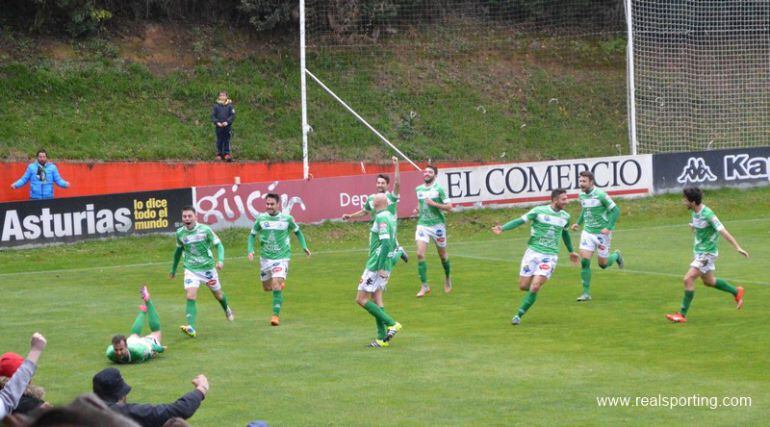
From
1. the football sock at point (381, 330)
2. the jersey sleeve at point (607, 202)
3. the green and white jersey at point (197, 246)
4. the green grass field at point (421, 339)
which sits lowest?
the green grass field at point (421, 339)

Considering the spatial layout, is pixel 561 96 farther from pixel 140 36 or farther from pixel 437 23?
pixel 140 36

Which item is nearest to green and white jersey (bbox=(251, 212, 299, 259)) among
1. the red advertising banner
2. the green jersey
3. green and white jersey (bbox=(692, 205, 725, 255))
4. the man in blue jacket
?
the green jersey

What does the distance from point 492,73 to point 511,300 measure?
23.4m

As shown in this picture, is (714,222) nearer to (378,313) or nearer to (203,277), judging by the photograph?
(378,313)

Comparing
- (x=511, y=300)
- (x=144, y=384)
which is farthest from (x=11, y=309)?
(x=511, y=300)

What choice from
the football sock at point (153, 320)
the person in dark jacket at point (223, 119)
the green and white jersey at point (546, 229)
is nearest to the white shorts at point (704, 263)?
the green and white jersey at point (546, 229)

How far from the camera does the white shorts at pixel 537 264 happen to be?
789 inches

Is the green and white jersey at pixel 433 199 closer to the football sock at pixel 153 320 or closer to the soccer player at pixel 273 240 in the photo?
the soccer player at pixel 273 240

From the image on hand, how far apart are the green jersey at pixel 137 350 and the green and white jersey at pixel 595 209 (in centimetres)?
953

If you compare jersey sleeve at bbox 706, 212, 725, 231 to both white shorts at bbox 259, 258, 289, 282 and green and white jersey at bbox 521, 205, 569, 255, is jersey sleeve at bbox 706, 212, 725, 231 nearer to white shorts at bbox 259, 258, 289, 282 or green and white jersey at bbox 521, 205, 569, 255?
green and white jersey at bbox 521, 205, 569, 255

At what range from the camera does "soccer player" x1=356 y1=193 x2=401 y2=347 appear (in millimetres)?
17938

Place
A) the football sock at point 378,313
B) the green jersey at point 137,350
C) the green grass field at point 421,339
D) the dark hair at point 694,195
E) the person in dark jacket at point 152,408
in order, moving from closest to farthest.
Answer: the person in dark jacket at point 152,408
the green grass field at point 421,339
the green jersey at point 137,350
the football sock at point 378,313
the dark hair at point 694,195

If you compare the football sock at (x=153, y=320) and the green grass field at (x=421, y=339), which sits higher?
the football sock at (x=153, y=320)

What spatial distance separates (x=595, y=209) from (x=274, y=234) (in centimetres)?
650
